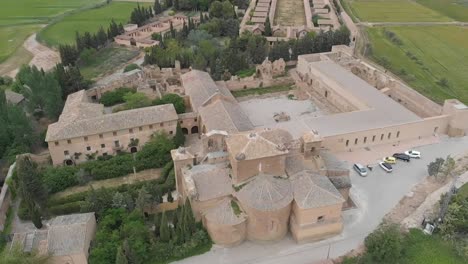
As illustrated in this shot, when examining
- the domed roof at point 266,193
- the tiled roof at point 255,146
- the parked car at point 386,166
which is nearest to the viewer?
the domed roof at point 266,193

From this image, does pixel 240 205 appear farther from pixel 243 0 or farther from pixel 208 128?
pixel 243 0

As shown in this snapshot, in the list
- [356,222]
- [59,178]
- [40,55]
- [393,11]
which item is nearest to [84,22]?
[40,55]

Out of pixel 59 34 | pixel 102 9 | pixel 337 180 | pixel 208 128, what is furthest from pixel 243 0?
pixel 337 180

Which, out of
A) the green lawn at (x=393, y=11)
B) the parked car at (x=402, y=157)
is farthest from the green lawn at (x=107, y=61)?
the green lawn at (x=393, y=11)

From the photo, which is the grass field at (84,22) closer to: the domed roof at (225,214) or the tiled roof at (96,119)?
the tiled roof at (96,119)

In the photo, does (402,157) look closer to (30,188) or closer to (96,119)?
(96,119)

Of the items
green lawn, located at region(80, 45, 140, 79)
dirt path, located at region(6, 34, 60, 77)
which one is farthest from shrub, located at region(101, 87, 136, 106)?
dirt path, located at region(6, 34, 60, 77)

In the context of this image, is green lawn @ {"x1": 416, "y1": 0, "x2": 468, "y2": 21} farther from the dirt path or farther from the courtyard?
the dirt path
